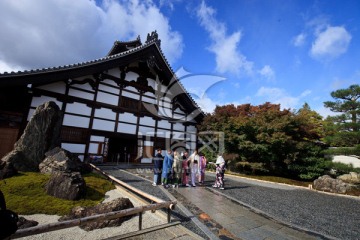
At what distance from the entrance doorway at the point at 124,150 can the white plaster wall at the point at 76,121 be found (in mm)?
2607

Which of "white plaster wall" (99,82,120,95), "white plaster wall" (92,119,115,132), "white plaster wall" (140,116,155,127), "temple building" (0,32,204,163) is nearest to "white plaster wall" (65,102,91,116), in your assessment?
"temple building" (0,32,204,163)

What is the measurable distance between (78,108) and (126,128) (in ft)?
11.6

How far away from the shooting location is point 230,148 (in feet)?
47.8

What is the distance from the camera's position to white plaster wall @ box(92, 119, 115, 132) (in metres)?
12.8

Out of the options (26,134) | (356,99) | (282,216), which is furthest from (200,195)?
(356,99)

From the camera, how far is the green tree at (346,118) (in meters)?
12.1

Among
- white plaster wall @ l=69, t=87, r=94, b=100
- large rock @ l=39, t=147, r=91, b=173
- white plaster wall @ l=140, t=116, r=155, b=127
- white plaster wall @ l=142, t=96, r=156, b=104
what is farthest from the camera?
white plaster wall @ l=142, t=96, r=156, b=104

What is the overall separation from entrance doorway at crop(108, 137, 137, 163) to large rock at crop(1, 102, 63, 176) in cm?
555

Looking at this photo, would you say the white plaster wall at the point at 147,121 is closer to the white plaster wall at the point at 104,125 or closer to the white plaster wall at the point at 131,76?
the white plaster wall at the point at 104,125

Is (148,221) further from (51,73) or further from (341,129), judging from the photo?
(341,129)

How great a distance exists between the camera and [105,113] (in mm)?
13281

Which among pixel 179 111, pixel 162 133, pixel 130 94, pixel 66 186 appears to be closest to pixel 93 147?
pixel 130 94

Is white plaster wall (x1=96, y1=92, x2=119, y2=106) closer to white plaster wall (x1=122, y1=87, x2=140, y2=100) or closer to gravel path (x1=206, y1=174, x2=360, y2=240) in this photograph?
white plaster wall (x1=122, y1=87, x2=140, y2=100)

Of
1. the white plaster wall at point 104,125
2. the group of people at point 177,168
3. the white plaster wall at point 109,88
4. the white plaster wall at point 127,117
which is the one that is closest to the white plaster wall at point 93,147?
the white plaster wall at point 104,125
